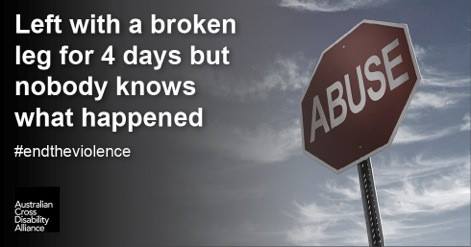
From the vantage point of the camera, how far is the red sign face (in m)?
2.30

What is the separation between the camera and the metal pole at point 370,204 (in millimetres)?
2307

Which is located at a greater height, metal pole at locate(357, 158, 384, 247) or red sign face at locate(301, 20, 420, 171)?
red sign face at locate(301, 20, 420, 171)

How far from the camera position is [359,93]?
2479mm

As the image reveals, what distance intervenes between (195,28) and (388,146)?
9045 millimetres

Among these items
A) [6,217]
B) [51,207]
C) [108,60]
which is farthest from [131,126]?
[6,217]

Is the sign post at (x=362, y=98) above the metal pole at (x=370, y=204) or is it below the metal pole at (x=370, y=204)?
above

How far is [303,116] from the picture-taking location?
2906 mm

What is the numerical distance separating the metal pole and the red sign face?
71 millimetres

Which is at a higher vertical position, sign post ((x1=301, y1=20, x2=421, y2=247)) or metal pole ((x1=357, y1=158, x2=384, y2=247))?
sign post ((x1=301, y1=20, x2=421, y2=247))

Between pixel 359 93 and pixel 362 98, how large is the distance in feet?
0.13

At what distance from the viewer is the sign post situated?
2299 mm

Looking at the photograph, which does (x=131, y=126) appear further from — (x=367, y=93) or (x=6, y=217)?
(x=6, y=217)

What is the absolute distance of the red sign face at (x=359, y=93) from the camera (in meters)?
2.30

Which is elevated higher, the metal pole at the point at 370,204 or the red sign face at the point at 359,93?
the red sign face at the point at 359,93
